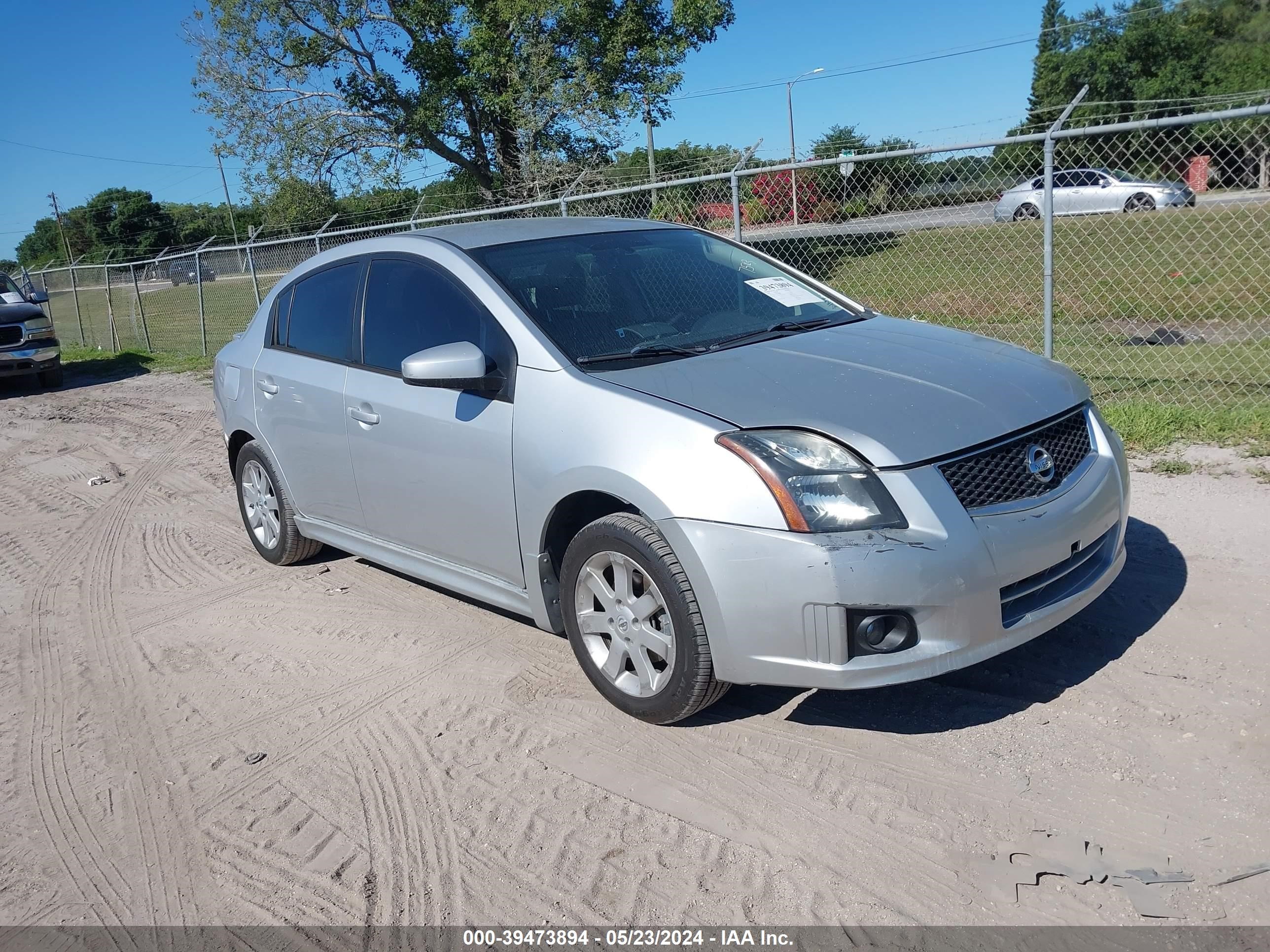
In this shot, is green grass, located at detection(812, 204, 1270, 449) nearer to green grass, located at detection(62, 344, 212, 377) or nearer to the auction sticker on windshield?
the auction sticker on windshield

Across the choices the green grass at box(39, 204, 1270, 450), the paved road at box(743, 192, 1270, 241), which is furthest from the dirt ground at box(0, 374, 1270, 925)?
the paved road at box(743, 192, 1270, 241)

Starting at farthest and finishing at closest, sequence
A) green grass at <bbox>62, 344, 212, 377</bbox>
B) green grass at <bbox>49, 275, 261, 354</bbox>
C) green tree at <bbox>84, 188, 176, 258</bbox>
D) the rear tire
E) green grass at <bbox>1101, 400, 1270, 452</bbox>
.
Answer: green tree at <bbox>84, 188, 176, 258</bbox>, green grass at <bbox>49, 275, 261, 354</bbox>, green grass at <bbox>62, 344, 212, 377</bbox>, the rear tire, green grass at <bbox>1101, 400, 1270, 452</bbox>

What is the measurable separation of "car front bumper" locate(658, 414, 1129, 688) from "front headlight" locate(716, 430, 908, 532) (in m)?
0.04

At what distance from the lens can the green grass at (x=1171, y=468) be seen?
577 centimetres

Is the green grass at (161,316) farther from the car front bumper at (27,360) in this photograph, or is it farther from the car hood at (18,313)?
the car hood at (18,313)

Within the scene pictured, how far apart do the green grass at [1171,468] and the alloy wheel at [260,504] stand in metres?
4.86

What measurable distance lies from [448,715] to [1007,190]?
7620 millimetres

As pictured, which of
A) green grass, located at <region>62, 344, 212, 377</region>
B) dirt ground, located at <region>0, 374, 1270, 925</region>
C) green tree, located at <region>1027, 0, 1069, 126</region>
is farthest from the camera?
green tree, located at <region>1027, 0, 1069, 126</region>

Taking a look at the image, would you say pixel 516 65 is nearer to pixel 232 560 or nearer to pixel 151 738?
pixel 232 560

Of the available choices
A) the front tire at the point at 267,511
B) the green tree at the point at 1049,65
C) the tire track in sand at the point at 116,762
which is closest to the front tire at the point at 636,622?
the tire track in sand at the point at 116,762

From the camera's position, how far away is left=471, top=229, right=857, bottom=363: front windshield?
13.3ft

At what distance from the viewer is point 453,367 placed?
3861 millimetres

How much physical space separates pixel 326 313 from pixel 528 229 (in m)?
1.14

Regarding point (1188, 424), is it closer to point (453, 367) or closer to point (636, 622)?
point (636, 622)
